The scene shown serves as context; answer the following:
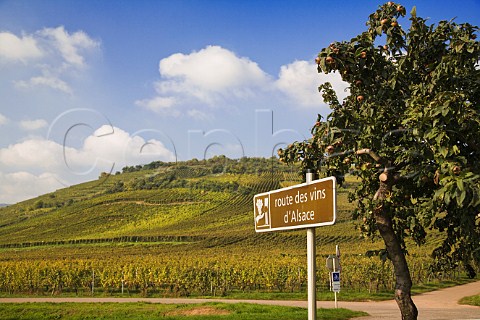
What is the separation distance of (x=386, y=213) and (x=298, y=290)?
27.4m

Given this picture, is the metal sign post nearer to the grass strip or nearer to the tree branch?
the tree branch

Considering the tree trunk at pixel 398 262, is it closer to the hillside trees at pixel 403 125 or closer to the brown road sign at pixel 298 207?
the hillside trees at pixel 403 125

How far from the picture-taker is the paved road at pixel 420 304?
19.6 m

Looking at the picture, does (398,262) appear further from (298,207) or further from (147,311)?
(147,311)

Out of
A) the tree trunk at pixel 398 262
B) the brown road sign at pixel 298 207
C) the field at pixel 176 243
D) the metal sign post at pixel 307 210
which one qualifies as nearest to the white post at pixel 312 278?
the metal sign post at pixel 307 210

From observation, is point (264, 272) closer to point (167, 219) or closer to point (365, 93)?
point (365, 93)

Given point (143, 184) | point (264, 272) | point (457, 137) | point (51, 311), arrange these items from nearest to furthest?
point (457, 137)
point (51, 311)
point (264, 272)
point (143, 184)

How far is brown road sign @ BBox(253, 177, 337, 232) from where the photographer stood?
468 centimetres

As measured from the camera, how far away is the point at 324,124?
8016 millimetres

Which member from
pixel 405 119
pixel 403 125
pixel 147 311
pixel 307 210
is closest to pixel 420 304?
pixel 147 311

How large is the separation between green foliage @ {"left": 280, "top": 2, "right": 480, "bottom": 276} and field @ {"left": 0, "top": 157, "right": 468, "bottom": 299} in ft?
3.75

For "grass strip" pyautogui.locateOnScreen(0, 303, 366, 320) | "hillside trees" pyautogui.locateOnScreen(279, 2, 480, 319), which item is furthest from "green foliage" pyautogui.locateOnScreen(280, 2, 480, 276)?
"grass strip" pyautogui.locateOnScreen(0, 303, 366, 320)

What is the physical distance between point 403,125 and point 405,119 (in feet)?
2.05

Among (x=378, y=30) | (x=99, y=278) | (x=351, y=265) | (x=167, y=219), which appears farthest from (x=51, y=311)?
(x=167, y=219)
